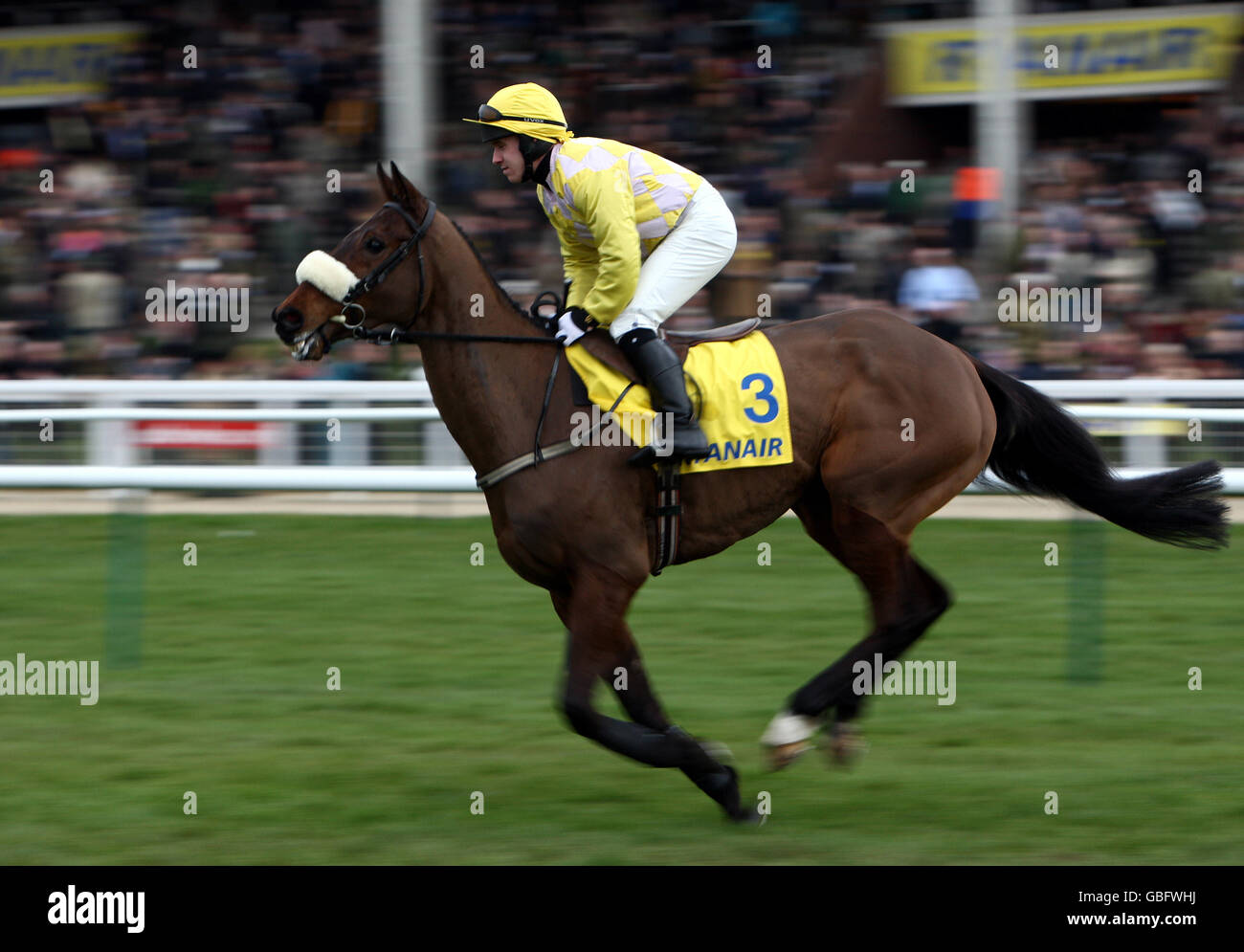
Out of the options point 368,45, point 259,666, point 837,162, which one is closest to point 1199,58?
point 837,162

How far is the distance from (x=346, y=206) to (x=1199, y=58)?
6.17 m

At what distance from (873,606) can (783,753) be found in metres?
0.51

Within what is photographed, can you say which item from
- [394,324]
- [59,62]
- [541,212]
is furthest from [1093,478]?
[59,62]

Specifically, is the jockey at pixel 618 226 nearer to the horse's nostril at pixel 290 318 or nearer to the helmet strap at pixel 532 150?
the helmet strap at pixel 532 150

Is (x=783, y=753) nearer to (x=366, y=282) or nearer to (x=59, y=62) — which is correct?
(x=366, y=282)

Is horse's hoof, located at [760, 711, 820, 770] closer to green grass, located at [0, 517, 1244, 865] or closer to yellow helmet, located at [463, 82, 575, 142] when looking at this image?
green grass, located at [0, 517, 1244, 865]

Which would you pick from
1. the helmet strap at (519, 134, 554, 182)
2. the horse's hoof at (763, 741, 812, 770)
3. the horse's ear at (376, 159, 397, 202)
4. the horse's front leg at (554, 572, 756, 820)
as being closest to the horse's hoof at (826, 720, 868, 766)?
the horse's hoof at (763, 741, 812, 770)

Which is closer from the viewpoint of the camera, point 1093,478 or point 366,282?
point 366,282

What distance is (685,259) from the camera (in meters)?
4.67

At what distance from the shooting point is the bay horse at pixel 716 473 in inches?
169

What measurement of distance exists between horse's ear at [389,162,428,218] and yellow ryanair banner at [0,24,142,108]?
10108 millimetres

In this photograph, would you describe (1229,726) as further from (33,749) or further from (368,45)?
(368,45)

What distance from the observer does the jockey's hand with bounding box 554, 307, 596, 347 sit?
14.8 ft

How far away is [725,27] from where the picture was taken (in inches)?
469
